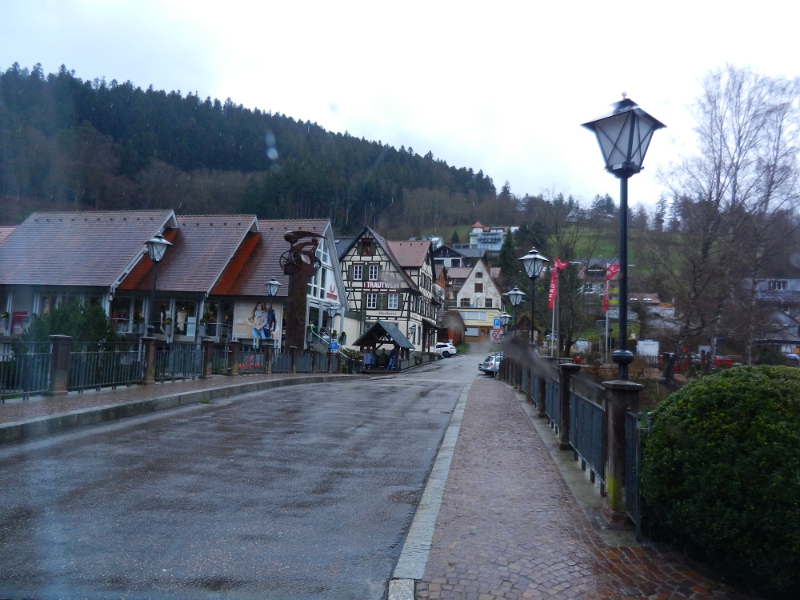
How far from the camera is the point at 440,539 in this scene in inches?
214

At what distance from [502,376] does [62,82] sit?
4505 cm

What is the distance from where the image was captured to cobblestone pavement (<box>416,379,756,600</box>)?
4.46 m

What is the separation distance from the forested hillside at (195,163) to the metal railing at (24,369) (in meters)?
34.1

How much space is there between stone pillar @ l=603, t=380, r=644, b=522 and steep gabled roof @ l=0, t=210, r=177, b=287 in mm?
33700

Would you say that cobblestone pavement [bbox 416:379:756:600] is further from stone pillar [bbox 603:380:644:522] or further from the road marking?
stone pillar [bbox 603:380:644:522]

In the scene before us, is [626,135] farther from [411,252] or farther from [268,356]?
A: [411,252]

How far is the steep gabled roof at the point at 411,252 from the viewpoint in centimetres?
5853

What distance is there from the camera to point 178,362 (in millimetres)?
18562

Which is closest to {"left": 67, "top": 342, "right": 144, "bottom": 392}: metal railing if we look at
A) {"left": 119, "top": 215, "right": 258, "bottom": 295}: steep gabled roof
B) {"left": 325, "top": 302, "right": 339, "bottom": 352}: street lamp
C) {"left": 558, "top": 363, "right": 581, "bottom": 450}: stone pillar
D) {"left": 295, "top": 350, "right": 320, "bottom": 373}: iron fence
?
{"left": 558, "top": 363, "right": 581, "bottom": 450}: stone pillar

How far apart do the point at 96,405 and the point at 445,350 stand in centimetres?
5532

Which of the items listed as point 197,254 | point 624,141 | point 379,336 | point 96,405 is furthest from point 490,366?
point 624,141

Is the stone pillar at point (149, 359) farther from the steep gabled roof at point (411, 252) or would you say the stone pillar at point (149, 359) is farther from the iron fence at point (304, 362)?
the steep gabled roof at point (411, 252)

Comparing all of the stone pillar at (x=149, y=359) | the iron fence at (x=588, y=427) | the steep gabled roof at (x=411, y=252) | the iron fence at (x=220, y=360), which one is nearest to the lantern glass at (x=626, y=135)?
the iron fence at (x=588, y=427)

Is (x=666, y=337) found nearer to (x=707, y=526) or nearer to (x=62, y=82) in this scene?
(x=707, y=526)
